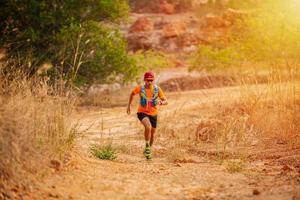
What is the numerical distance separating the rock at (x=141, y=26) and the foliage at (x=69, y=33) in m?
22.0

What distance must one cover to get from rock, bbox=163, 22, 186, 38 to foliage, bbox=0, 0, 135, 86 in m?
20.0

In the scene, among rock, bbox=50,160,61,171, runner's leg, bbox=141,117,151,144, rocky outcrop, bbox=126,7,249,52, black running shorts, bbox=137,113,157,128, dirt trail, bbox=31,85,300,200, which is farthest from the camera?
rocky outcrop, bbox=126,7,249,52

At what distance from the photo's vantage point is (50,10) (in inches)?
684

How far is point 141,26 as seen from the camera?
40.9m

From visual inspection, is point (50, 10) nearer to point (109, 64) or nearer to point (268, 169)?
point (109, 64)

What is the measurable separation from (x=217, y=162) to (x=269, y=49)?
14.2 meters

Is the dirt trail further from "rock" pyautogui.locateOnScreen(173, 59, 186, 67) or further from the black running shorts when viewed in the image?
"rock" pyautogui.locateOnScreen(173, 59, 186, 67)

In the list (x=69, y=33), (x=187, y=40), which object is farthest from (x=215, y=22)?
(x=69, y=33)

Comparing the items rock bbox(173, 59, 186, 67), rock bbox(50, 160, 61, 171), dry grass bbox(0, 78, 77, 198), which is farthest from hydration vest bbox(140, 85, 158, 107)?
rock bbox(173, 59, 186, 67)

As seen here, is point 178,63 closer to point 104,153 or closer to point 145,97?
point 145,97

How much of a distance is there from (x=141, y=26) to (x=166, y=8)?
644 centimetres

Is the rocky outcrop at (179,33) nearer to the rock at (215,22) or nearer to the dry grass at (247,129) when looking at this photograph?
the rock at (215,22)

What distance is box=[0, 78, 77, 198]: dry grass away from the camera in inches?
226

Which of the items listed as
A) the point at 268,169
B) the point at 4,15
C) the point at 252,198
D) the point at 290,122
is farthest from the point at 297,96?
the point at 4,15
